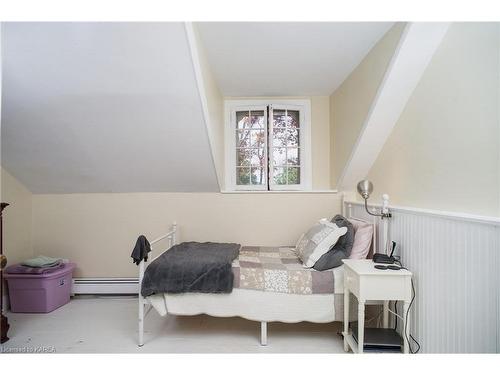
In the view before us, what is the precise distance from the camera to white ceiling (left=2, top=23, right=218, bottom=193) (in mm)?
2080

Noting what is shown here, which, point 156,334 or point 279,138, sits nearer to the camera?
point 156,334

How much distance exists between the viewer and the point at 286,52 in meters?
2.55

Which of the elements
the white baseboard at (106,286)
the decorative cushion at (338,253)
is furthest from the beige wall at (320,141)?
the white baseboard at (106,286)

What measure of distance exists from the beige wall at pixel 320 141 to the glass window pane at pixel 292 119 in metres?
0.18

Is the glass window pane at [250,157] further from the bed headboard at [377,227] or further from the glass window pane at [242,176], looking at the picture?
the bed headboard at [377,227]

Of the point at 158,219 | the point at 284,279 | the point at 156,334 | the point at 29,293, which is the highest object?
the point at 158,219

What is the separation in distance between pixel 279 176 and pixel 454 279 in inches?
89.7

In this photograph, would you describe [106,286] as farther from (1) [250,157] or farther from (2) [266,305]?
Answer: (1) [250,157]

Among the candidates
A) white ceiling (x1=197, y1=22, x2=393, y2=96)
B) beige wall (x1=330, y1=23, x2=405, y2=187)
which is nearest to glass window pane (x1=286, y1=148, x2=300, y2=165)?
beige wall (x1=330, y1=23, x2=405, y2=187)

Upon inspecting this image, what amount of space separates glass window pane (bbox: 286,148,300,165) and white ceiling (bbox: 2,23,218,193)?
39.3 inches

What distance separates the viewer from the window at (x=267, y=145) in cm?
367

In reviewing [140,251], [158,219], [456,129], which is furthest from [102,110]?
[456,129]
